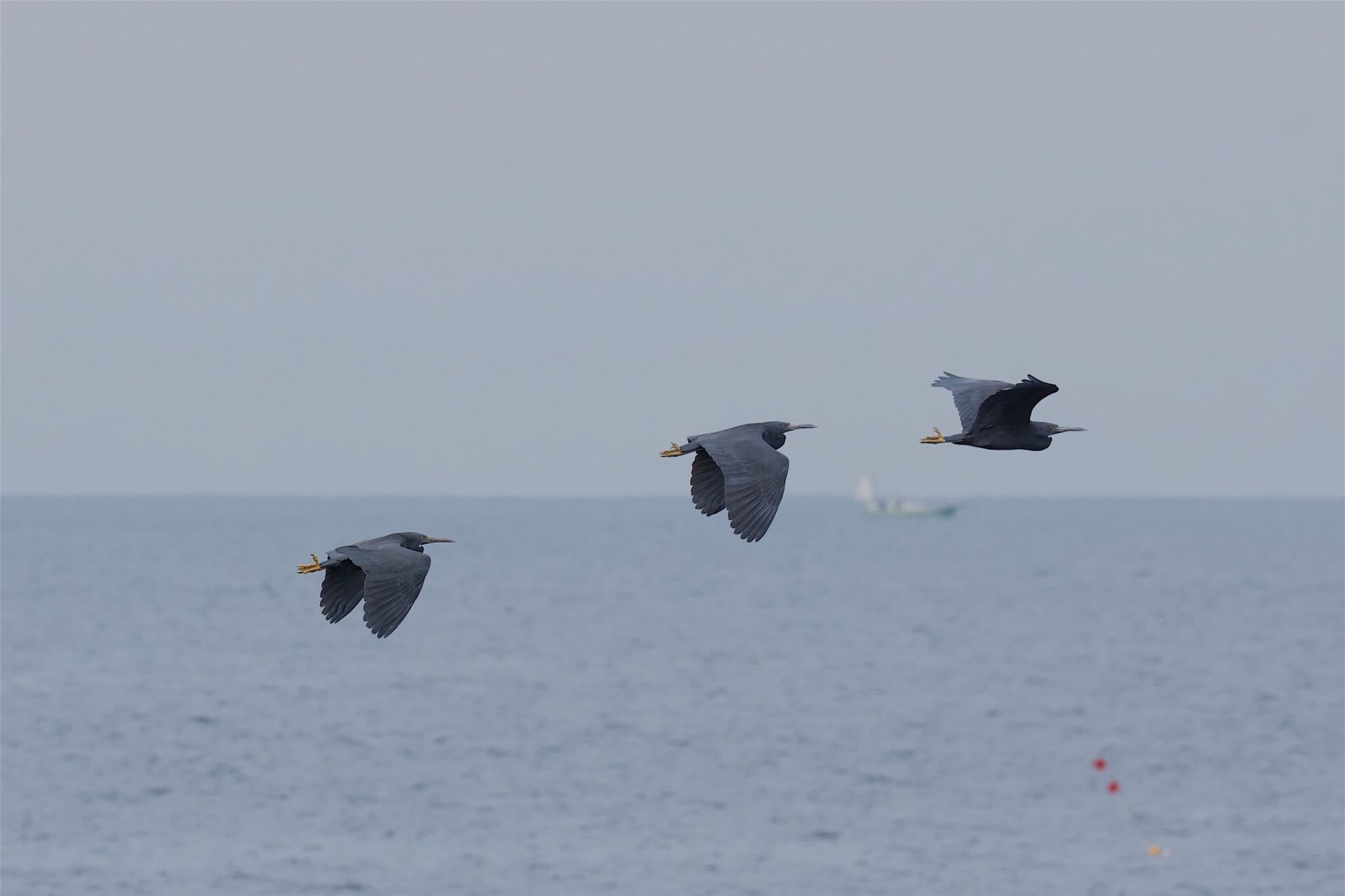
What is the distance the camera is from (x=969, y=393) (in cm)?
1584

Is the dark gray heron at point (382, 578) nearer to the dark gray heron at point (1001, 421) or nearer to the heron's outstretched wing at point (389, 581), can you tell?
the heron's outstretched wing at point (389, 581)

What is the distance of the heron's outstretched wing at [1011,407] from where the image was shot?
14883 millimetres

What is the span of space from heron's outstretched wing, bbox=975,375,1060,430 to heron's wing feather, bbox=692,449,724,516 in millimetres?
2433

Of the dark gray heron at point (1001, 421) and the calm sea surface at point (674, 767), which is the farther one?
the calm sea surface at point (674, 767)

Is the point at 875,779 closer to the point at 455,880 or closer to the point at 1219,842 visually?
the point at 1219,842

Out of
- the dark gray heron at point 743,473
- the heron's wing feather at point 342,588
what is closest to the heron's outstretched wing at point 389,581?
the heron's wing feather at point 342,588

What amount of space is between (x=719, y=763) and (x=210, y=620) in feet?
341

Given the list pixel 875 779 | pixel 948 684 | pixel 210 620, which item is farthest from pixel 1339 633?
pixel 210 620

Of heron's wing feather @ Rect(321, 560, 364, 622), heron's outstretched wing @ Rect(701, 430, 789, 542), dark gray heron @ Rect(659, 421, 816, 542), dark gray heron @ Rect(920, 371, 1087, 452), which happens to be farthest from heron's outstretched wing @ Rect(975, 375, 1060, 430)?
heron's wing feather @ Rect(321, 560, 364, 622)

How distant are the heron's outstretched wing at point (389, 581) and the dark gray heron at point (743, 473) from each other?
2.44 meters

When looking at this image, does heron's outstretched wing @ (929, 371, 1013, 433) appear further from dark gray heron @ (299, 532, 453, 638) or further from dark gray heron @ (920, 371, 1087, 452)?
dark gray heron @ (299, 532, 453, 638)

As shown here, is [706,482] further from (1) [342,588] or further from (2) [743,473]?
(1) [342,588]

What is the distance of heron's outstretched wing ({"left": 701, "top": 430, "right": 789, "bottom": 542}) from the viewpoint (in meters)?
12.8

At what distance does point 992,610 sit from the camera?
617 feet
